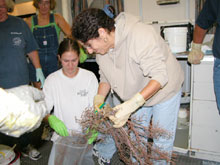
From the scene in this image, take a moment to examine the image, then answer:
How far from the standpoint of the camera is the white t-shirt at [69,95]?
1.52 meters

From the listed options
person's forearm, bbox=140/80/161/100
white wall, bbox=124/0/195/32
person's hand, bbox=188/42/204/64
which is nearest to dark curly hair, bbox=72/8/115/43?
person's forearm, bbox=140/80/161/100

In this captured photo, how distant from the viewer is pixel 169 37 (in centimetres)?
204

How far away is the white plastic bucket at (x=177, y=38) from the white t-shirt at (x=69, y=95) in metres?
1.02

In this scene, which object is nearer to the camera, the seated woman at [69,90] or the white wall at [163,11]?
the seated woman at [69,90]

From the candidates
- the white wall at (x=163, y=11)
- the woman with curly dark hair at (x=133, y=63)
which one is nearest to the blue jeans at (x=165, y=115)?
the woman with curly dark hair at (x=133, y=63)

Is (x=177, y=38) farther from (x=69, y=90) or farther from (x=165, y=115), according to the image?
(x=69, y=90)

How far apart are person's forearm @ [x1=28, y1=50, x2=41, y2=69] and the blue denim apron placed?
0.41 feet

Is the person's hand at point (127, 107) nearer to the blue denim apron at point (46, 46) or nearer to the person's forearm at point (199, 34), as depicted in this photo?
the person's forearm at point (199, 34)

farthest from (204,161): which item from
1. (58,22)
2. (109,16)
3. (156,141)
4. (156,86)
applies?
(58,22)

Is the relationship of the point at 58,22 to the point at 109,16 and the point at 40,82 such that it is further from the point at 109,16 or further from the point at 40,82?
the point at 109,16

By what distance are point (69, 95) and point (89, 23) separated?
2.54 ft

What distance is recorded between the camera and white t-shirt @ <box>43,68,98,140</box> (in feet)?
4.99

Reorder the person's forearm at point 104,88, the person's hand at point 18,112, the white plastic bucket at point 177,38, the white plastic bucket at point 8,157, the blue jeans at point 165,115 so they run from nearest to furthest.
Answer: the person's hand at point 18,112 → the blue jeans at point 165,115 → the person's forearm at point 104,88 → the white plastic bucket at point 8,157 → the white plastic bucket at point 177,38

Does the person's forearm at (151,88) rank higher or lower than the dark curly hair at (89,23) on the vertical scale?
lower
